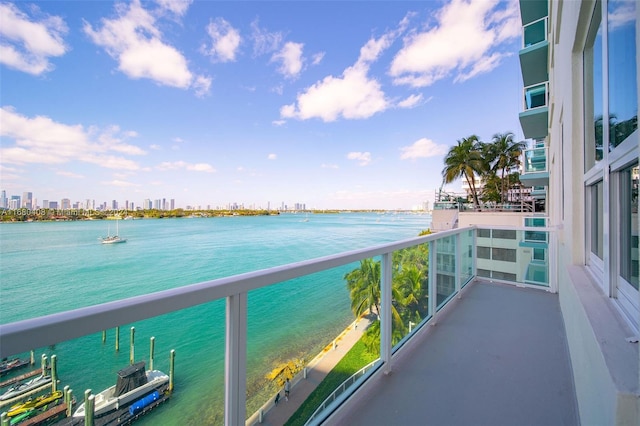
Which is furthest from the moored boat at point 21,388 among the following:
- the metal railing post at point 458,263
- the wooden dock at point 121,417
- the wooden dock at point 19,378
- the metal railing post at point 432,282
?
the metal railing post at point 458,263

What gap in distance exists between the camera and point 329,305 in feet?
5.41

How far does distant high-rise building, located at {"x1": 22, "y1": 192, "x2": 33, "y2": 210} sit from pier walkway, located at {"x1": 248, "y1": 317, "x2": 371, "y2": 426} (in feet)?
123

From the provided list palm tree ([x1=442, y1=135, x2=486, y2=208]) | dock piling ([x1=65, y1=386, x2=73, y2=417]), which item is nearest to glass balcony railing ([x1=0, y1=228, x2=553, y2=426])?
dock piling ([x1=65, y1=386, x2=73, y2=417])

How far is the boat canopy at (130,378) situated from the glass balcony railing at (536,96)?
10.6 metres

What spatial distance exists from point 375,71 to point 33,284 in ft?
114

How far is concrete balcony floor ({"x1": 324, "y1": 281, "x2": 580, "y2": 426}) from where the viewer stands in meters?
1.61

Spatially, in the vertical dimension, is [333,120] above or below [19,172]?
above

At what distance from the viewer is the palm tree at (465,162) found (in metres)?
24.8

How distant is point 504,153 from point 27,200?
4835 cm

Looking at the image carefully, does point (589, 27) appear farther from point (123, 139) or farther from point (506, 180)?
point (123, 139)

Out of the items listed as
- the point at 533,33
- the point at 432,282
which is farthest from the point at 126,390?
the point at 533,33

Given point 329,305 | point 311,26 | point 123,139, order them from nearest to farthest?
point 329,305 → point 311,26 → point 123,139

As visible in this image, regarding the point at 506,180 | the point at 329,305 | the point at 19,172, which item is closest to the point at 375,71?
the point at 506,180

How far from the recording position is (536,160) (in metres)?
9.78
